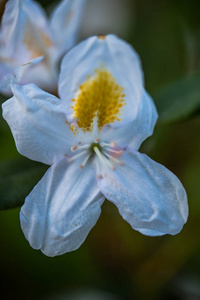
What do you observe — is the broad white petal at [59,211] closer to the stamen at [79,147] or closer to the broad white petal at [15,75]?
the stamen at [79,147]

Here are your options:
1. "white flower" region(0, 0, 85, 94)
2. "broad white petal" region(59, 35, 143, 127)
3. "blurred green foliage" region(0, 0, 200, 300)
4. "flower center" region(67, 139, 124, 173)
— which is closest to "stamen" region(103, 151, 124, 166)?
"flower center" region(67, 139, 124, 173)

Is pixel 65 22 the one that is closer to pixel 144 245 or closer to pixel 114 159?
pixel 114 159

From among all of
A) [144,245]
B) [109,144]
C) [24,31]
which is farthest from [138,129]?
[144,245]

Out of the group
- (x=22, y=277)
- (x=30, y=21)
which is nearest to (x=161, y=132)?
(x=30, y=21)

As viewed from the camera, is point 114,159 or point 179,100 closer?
point 114,159

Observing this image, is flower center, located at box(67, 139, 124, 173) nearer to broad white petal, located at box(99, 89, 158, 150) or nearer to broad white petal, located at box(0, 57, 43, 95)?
broad white petal, located at box(99, 89, 158, 150)

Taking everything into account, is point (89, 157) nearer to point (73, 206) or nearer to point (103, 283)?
point (73, 206)
